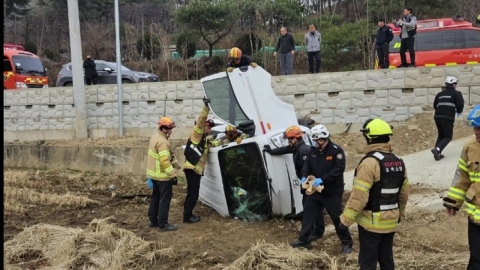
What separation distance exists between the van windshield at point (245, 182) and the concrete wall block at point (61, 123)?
8.31 m

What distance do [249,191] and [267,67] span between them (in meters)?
14.0

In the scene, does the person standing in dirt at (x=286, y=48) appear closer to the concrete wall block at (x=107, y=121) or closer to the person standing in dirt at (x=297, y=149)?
the concrete wall block at (x=107, y=121)

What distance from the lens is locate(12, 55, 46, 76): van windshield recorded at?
2200cm

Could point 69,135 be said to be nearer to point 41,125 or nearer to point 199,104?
point 41,125

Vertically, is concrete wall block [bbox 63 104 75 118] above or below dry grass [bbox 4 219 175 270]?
above

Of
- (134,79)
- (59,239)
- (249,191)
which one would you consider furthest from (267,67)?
(59,239)

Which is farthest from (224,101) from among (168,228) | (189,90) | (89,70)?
(89,70)

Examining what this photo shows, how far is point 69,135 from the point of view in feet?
48.5

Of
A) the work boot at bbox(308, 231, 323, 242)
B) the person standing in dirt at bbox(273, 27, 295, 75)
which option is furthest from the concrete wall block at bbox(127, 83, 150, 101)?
the work boot at bbox(308, 231, 323, 242)

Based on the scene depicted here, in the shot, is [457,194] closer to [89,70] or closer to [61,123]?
[61,123]

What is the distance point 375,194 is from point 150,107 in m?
9.86

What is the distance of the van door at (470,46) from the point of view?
55.0 ft

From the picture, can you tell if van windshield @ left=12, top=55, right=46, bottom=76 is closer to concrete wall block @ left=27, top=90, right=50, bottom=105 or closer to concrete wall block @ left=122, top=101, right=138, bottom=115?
concrete wall block @ left=27, top=90, right=50, bottom=105

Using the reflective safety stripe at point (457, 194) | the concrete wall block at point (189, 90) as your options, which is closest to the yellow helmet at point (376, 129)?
the reflective safety stripe at point (457, 194)
